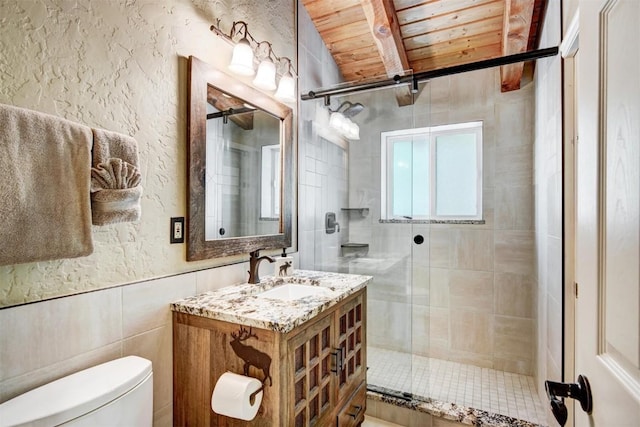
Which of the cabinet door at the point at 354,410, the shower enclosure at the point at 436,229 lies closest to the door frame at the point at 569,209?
the shower enclosure at the point at 436,229

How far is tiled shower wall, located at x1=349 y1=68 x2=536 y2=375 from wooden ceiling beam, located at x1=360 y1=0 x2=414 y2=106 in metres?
0.12

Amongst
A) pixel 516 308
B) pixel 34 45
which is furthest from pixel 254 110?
pixel 516 308

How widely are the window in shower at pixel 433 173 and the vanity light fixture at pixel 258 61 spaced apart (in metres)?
0.87

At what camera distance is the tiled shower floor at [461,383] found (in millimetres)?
2002

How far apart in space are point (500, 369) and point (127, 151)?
113 inches

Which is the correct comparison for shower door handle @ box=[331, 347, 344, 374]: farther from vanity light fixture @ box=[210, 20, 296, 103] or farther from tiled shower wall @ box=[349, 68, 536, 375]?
vanity light fixture @ box=[210, 20, 296, 103]

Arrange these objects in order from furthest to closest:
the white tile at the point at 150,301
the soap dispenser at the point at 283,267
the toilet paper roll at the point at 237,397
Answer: the soap dispenser at the point at 283,267, the white tile at the point at 150,301, the toilet paper roll at the point at 237,397

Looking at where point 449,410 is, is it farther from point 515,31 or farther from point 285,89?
point 515,31

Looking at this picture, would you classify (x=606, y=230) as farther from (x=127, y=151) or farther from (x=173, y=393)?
(x=173, y=393)

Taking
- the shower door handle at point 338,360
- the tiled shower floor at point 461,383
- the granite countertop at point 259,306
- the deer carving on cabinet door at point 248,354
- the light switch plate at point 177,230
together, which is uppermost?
the light switch plate at point 177,230

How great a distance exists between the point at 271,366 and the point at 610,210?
102 centimetres

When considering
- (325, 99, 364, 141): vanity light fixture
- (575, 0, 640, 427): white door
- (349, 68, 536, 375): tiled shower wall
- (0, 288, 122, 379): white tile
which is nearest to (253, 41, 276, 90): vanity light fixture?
(325, 99, 364, 141): vanity light fixture

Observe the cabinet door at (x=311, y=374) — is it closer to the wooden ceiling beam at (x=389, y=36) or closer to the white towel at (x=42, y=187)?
the white towel at (x=42, y=187)

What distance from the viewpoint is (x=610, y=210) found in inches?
23.2
